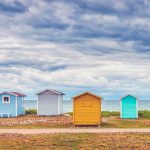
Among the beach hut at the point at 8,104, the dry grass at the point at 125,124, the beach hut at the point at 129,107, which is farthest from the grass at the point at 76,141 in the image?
the beach hut at the point at 8,104

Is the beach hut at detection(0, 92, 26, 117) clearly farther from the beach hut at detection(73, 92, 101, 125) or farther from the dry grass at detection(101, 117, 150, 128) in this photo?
the beach hut at detection(73, 92, 101, 125)

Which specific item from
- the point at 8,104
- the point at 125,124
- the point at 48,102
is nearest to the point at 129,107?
the point at 125,124

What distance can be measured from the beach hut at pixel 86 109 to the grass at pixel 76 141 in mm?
9712

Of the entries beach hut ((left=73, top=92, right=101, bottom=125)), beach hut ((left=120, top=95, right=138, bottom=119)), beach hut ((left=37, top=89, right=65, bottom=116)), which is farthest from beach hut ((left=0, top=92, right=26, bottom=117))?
beach hut ((left=73, top=92, right=101, bottom=125))

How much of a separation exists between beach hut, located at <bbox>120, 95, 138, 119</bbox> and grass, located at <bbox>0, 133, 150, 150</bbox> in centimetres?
2236

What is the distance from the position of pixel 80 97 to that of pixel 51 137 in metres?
12.1

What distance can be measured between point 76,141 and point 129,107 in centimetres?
2779

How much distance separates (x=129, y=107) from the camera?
5509 cm

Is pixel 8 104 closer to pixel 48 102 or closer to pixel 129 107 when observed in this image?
pixel 48 102

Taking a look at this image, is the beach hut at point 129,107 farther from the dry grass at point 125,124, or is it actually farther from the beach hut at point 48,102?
the beach hut at point 48,102

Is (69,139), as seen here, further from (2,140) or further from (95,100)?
(95,100)

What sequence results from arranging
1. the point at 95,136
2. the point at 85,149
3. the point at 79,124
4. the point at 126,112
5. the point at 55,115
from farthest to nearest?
the point at 55,115
the point at 126,112
the point at 79,124
the point at 95,136
the point at 85,149

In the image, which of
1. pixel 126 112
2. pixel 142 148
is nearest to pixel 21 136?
pixel 142 148

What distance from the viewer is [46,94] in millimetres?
58250
